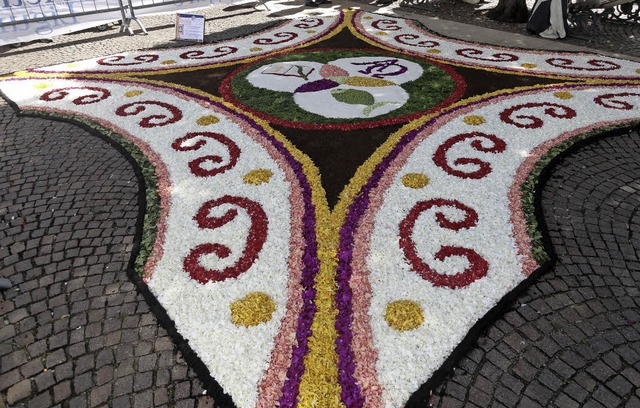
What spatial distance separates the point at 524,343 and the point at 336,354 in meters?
1.23

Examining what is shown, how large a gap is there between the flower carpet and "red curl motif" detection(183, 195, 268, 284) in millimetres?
18

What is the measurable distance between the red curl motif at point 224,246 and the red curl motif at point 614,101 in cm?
516

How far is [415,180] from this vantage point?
15.1ft

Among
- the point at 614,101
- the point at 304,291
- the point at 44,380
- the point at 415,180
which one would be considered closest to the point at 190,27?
the point at 415,180

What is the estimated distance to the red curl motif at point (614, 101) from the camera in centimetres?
613

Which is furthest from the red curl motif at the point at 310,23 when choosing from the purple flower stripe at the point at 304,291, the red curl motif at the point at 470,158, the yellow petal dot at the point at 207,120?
the red curl motif at the point at 470,158

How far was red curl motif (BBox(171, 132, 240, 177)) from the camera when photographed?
4.80 m

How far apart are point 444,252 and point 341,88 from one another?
3967 millimetres

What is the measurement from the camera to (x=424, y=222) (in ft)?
13.2

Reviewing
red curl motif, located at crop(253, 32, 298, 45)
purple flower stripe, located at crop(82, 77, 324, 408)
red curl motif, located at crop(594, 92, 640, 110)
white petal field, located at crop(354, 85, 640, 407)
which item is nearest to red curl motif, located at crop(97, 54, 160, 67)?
red curl motif, located at crop(253, 32, 298, 45)

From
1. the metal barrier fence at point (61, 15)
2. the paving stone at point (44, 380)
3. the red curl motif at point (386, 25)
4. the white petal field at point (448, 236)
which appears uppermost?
the metal barrier fence at point (61, 15)

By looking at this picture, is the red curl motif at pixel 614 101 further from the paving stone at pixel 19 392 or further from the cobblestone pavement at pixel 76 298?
the paving stone at pixel 19 392

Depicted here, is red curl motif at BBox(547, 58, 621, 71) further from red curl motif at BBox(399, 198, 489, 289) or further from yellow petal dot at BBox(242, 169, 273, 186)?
yellow petal dot at BBox(242, 169, 273, 186)

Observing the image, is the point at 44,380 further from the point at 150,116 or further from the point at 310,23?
the point at 310,23
